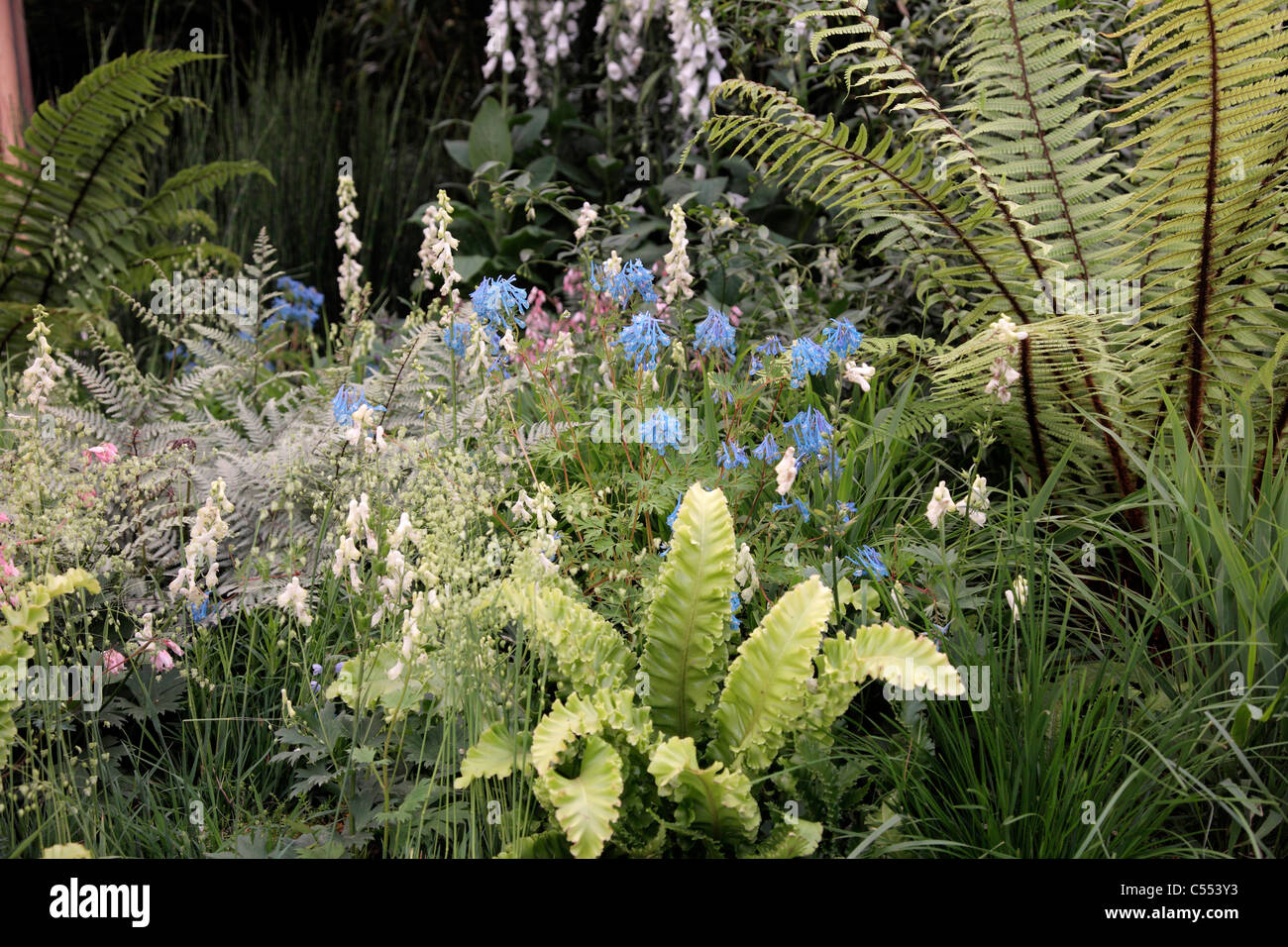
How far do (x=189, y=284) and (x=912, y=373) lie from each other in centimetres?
242

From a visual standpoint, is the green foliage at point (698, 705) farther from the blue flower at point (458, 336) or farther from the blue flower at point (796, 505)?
the blue flower at point (458, 336)

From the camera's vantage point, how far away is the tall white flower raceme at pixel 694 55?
403 centimetres

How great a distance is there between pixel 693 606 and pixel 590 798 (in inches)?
13.6

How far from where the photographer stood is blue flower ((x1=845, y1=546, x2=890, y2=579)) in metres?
2.03

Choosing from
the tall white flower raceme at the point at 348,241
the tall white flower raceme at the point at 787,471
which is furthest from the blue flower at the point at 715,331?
the tall white flower raceme at the point at 348,241

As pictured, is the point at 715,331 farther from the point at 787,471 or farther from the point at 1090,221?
the point at 1090,221

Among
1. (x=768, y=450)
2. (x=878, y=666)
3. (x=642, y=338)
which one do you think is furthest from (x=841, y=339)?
(x=878, y=666)

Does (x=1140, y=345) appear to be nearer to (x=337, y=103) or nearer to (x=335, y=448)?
(x=335, y=448)

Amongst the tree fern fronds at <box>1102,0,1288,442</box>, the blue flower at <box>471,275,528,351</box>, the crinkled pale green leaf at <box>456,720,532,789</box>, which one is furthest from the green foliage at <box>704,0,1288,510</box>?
the crinkled pale green leaf at <box>456,720,532,789</box>

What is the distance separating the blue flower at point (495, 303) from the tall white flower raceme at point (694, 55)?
203 cm

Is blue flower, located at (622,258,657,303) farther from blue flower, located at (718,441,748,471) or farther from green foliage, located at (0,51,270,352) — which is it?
green foliage, located at (0,51,270,352)

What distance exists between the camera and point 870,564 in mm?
2047

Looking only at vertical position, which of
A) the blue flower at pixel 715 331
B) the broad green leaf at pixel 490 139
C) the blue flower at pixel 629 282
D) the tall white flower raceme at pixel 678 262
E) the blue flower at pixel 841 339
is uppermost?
the broad green leaf at pixel 490 139

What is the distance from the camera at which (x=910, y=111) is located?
11.7ft
